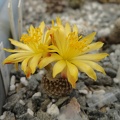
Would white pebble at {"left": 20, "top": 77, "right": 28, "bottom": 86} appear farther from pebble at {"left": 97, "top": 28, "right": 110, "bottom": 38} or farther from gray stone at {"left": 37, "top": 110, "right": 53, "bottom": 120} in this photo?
pebble at {"left": 97, "top": 28, "right": 110, "bottom": 38}

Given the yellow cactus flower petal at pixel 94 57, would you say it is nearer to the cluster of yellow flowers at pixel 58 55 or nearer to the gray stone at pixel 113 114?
the cluster of yellow flowers at pixel 58 55

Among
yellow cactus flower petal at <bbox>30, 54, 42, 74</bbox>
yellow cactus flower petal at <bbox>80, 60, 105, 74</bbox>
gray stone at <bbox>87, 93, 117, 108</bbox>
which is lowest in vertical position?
gray stone at <bbox>87, 93, 117, 108</bbox>

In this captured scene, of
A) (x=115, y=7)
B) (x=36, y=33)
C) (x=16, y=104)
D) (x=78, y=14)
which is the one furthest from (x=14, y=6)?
(x=115, y=7)

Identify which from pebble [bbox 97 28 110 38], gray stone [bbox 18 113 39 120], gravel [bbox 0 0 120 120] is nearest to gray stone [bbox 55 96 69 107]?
gravel [bbox 0 0 120 120]

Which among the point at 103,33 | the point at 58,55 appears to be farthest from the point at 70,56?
the point at 103,33

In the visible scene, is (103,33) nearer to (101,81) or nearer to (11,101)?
(101,81)

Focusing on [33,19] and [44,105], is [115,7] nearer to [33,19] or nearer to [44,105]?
[33,19]
